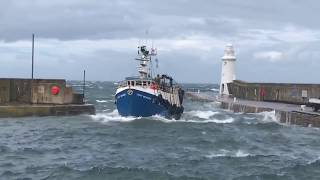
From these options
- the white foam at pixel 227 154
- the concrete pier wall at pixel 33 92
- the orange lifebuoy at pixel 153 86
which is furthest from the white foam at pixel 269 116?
the white foam at pixel 227 154

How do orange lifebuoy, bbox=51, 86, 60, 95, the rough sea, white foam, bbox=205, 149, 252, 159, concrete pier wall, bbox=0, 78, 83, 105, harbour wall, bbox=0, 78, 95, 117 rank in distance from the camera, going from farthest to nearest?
concrete pier wall, bbox=0, 78, 83, 105 < orange lifebuoy, bbox=51, 86, 60, 95 < harbour wall, bbox=0, 78, 95, 117 < white foam, bbox=205, 149, 252, 159 < the rough sea

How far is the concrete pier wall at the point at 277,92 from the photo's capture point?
70500 mm

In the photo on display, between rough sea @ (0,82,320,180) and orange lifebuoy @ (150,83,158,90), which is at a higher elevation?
orange lifebuoy @ (150,83,158,90)

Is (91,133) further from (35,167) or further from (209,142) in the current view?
(35,167)

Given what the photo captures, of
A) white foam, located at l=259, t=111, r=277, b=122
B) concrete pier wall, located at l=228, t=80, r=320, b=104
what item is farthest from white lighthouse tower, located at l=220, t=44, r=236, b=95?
white foam, located at l=259, t=111, r=277, b=122

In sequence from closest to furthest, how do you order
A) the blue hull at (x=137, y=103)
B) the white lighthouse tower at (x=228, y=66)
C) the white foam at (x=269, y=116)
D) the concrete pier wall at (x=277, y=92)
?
the blue hull at (x=137, y=103) < the white foam at (x=269, y=116) < the concrete pier wall at (x=277, y=92) < the white lighthouse tower at (x=228, y=66)

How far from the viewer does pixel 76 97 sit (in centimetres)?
5566

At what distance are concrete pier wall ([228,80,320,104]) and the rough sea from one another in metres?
21.3

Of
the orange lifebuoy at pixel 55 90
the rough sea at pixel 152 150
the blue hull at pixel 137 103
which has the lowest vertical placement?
the rough sea at pixel 152 150

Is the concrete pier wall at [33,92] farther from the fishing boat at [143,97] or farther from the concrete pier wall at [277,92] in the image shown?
the concrete pier wall at [277,92]

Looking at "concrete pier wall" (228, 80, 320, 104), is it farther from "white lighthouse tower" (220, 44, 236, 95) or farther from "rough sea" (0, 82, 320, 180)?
"rough sea" (0, 82, 320, 180)

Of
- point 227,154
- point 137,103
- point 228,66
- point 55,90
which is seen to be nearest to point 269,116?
point 137,103

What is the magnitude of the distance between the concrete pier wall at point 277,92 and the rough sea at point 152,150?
2133 cm

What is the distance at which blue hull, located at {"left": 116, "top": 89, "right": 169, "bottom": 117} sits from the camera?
51500mm
